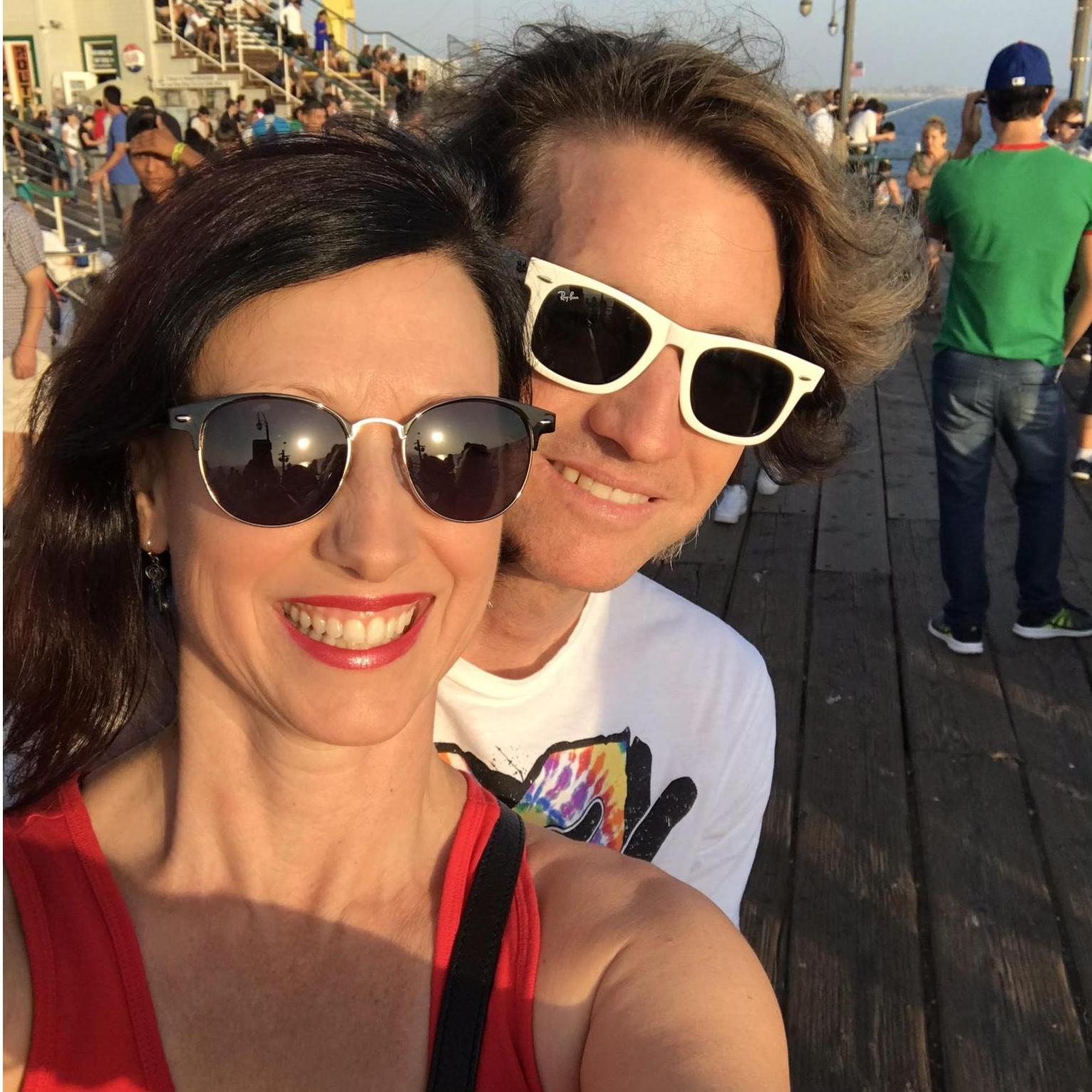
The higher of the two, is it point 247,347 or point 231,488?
point 247,347

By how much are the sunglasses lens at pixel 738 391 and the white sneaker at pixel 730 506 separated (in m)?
4.10

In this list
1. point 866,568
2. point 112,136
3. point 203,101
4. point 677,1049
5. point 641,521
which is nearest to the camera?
point 677,1049

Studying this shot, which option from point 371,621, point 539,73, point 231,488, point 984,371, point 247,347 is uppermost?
point 539,73

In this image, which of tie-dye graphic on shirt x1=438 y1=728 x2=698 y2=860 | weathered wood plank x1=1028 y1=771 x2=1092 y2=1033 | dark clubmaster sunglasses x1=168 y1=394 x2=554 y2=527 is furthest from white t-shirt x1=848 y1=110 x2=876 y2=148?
dark clubmaster sunglasses x1=168 y1=394 x2=554 y2=527

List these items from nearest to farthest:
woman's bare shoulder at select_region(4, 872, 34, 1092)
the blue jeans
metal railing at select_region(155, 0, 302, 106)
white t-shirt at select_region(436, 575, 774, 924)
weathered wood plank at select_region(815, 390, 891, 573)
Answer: woman's bare shoulder at select_region(4, 872, 34, 1092) < white t-shirt at select_region(436, 575, 774, 924) < the blue jeans < weathered wood plank at select_region(815, 390, 891, 573) < metal railing at select_region(155, 0, 302, 106)

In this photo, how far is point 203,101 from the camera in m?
24.5

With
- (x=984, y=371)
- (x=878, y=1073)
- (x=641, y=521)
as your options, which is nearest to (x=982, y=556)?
(x=984, y=371)

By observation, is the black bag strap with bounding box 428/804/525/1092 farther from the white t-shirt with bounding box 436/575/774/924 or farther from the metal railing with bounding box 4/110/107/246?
the metal railing with bounding box 4/110/107/246

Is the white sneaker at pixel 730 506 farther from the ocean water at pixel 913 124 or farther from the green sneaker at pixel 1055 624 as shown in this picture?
the ocean water at pixel 913 124

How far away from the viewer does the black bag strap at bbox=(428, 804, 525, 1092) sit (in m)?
1.20

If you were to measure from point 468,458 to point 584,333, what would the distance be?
0.50 meters

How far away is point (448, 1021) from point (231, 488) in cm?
62

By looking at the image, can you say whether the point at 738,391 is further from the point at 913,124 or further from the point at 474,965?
the point at 913,124

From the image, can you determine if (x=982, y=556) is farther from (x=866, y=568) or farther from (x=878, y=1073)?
(x=878, y=1073)
